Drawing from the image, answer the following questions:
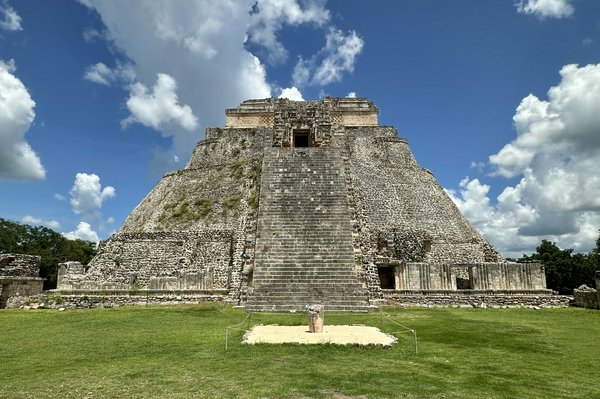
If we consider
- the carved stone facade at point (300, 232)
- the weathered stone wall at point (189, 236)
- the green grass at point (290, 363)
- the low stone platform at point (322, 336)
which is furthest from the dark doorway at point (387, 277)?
the low stone platform at point (322, 336)

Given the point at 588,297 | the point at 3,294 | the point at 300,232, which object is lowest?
the point at 3,294

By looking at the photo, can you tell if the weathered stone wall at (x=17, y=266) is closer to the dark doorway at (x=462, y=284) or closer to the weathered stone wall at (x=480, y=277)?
the weathered stone wall at (x=480, y=277)

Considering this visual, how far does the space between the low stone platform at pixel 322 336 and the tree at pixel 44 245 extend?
34279 millimetres

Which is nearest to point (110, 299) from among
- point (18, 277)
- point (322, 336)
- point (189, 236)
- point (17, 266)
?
point (18, 277)

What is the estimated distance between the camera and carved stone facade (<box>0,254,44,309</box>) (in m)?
14.6

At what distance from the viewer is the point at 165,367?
5773mm

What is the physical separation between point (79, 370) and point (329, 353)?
3.55 meters

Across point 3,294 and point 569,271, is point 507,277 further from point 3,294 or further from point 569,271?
point 569,271

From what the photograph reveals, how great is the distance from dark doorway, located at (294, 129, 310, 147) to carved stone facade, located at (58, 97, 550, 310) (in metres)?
0.06

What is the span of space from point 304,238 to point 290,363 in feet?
26.8

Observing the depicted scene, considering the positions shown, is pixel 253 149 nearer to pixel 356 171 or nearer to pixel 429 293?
pixel 356 171

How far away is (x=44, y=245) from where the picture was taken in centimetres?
4047

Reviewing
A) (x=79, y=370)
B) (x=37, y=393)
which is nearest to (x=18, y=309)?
(x=79, y=370)

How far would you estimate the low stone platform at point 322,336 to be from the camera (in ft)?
24.1
